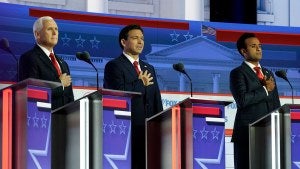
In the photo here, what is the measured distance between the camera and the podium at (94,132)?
26.9 feet

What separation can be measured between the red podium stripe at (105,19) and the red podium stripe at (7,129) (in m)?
3.39

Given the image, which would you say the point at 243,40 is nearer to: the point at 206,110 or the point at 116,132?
the point at 206,110

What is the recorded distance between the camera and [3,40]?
1038cm

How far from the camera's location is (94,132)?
27.0ft

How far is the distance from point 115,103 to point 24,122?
3.70 ft

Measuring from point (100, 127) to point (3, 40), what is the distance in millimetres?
2465

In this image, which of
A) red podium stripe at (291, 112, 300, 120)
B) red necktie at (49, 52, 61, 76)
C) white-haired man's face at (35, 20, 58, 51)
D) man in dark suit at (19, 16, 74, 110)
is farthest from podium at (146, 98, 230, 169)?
white-haired man's face at (35, 20, 58, 51)

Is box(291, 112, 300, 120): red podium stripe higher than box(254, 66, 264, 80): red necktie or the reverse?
the reverse

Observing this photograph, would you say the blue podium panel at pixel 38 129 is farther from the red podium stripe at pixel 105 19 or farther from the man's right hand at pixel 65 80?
the red podium stripe at pixel 105 19

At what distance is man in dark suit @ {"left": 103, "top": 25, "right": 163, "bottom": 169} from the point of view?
A: 9.91 meters

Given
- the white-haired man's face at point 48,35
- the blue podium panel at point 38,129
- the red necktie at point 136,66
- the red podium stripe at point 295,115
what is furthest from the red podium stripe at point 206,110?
the blue podium panel at point 38,129

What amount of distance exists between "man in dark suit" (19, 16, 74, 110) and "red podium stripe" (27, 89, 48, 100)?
159 centimetres

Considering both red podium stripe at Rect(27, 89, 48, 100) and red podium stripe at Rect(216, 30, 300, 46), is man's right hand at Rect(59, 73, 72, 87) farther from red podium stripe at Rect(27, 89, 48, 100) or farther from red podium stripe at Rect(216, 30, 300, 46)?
red podium stripe at Rect(216, 30, 300, 46)

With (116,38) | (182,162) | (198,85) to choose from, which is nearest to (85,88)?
(116,38)
